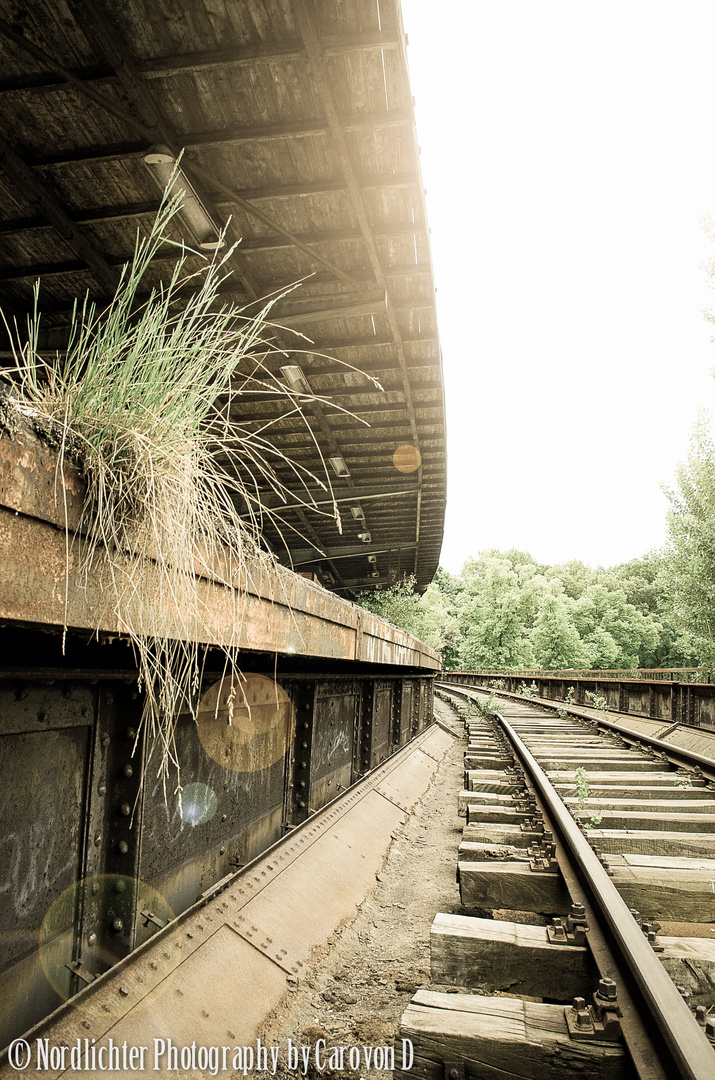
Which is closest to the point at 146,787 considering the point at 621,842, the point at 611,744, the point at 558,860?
the point at 558,860

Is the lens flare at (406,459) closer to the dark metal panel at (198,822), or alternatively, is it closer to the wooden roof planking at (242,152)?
the wooden roof planking at (242,152)

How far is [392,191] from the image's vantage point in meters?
5.53

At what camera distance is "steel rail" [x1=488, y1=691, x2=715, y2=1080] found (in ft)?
5.62

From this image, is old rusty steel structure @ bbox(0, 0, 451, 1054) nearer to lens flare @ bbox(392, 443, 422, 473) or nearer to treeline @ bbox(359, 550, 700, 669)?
lens flare @ bbox(392, 443, 422, 473)

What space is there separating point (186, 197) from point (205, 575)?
4850 millimetres

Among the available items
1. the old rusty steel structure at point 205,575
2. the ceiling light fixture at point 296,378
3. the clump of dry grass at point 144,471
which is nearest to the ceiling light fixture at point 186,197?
the old rusty steel structure at point 205,575

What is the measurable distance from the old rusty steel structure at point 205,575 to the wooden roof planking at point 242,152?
20mm

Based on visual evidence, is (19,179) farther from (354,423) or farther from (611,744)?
(611,744)

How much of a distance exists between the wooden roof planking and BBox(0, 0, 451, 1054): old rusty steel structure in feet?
0.07

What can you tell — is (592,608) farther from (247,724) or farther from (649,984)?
(649,984)

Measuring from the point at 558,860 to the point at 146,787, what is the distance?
2.38 m

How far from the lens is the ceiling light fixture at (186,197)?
15.7 ft

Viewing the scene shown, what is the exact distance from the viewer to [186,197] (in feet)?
17.4

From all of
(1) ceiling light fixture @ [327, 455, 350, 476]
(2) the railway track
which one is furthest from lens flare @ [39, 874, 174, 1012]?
(1) ceiling light fixture @ [327, 455, 350, 476]
